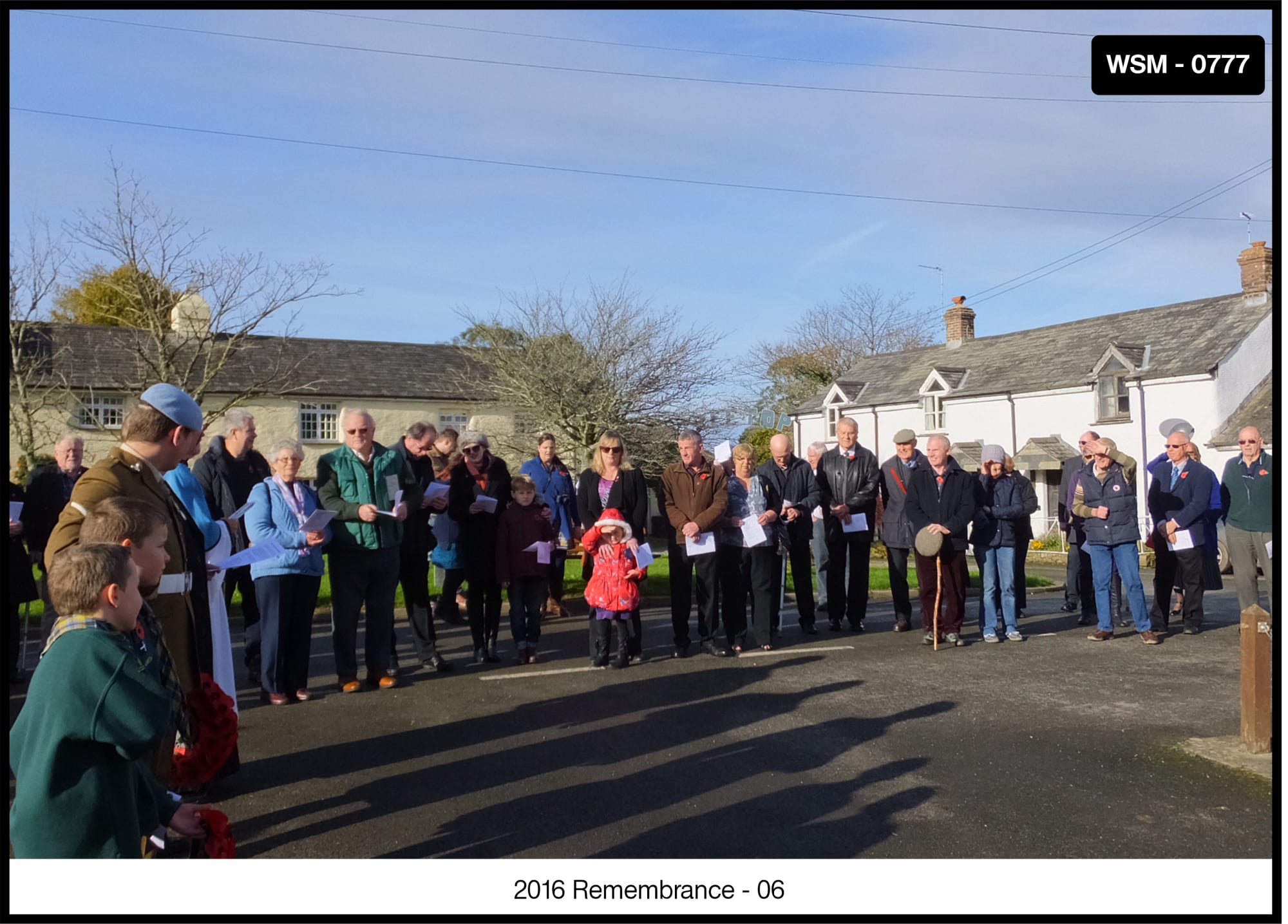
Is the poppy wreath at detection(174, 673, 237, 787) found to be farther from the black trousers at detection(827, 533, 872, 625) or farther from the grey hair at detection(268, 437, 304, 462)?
the black trousers at detection(827, 533, 872, 625)

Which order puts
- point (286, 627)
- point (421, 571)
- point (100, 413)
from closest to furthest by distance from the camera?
point (286, 627) → point (421, 571) → point (100, 413)

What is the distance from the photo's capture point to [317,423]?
43.7 meters

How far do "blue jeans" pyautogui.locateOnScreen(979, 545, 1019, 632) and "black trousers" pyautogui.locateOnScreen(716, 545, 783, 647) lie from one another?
2.39 m

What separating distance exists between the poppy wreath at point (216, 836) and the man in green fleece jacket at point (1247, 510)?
974 centimetres

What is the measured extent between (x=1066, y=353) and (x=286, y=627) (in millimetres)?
36063

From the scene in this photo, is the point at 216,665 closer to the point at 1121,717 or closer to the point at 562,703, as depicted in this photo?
the point at 562,703

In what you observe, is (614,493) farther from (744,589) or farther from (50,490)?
(50,490)

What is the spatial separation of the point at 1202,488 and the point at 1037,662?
3.16 metres

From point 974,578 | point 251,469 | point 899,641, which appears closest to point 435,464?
point 251,469

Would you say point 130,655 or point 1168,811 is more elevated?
point 130,655

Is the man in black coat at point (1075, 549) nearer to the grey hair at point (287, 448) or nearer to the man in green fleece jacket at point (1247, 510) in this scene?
the man in green fleece jacket at point (1247, 510)

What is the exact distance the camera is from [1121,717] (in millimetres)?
7141

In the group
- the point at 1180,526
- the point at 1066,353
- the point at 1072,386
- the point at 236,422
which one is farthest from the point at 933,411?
the point at 236,422

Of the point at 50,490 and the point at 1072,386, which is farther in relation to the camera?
the point at 1072,386
